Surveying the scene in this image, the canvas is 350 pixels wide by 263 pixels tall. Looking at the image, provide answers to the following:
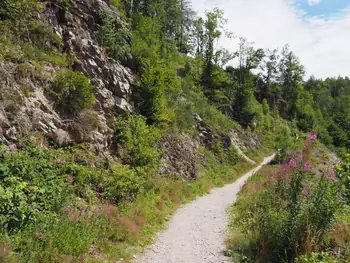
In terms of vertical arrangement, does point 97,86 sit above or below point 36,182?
above

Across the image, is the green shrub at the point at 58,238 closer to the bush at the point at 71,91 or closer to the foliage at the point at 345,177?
the bush at the point at 71,91

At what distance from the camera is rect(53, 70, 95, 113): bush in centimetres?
930

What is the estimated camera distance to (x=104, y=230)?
20.1 feet

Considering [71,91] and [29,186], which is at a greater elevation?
[71,91]

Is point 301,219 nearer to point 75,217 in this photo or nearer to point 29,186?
point 75,217

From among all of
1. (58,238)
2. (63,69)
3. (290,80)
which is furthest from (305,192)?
(290,80)

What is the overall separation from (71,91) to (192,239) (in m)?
6.98

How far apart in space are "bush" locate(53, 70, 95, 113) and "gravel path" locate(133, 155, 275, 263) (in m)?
5.75

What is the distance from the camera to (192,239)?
23.8 feet

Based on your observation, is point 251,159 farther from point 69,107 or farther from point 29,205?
point 29,205

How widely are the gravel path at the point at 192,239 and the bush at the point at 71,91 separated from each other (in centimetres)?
575

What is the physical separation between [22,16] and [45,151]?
583 centimetres

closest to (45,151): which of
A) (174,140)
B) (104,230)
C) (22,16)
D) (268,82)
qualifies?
(104,230)

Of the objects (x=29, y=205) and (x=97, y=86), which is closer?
(x=29, y=205)
